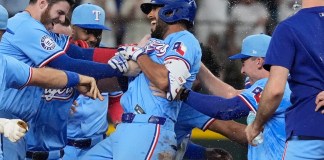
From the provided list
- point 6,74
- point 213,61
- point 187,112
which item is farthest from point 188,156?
point 213,61

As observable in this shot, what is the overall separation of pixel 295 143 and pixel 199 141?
17.9ft

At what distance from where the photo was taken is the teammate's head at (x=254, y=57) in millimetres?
8188

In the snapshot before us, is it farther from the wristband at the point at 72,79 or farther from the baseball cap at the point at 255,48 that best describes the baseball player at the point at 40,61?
the baseball cap at the point at 255,48

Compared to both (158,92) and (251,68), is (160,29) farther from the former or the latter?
(251,68)

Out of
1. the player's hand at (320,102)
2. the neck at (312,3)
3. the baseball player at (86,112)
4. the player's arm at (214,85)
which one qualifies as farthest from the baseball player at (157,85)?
the baseball player at (86,112)

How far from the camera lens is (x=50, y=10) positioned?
8203 millimetres

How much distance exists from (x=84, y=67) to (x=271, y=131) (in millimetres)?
1593

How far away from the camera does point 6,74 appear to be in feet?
23.2

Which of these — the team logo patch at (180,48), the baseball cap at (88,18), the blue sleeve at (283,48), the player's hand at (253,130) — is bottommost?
the baseball cap at (88,18)

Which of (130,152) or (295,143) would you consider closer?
(295,143)

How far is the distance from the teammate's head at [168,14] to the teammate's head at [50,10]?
2.37ft

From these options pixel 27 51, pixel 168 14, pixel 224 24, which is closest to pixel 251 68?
pixel 168 14

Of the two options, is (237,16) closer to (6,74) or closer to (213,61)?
(213,61)

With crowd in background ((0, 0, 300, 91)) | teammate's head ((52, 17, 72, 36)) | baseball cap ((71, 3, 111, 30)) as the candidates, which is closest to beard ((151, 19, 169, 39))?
teammate's head ((52, 17, 72, 36))
